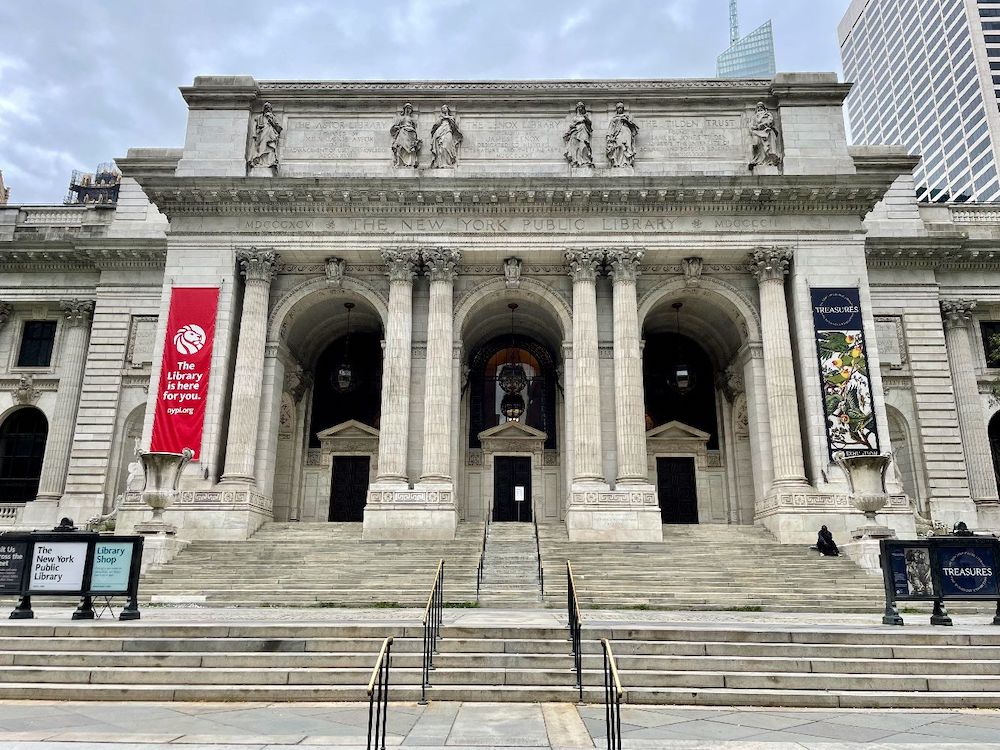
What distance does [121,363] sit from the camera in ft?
106

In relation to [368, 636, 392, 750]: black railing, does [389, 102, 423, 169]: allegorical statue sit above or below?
above

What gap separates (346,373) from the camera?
31.2 m

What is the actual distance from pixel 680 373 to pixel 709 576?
43.6 feet

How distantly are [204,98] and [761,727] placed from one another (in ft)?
100

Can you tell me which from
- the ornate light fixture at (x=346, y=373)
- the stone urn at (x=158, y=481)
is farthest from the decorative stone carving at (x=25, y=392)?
the stone urn at (x=158, y=481)

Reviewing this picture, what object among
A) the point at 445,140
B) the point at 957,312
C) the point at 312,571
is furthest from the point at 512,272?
the point at 957,312

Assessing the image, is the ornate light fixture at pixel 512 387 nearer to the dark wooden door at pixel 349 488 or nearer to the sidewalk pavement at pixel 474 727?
the dark wooden door at pixel 349 488

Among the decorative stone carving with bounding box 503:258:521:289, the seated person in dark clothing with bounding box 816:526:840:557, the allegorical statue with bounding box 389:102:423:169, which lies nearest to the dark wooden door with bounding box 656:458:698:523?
the seated person in dark clothing with bounding box 816:526:840:557

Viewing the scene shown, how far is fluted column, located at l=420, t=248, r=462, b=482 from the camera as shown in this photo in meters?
26.3

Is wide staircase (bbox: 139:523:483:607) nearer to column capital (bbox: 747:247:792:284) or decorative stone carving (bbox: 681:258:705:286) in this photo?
decorative stone carving (bbox: 681:258:705:286)

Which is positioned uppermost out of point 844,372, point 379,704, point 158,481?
point 844,372

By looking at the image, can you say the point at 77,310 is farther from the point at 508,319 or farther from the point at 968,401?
the point at 968,401

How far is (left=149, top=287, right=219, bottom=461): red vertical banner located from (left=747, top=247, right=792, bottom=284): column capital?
2077 centimetres

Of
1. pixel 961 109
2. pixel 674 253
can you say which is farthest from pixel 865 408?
pixel 961 109
